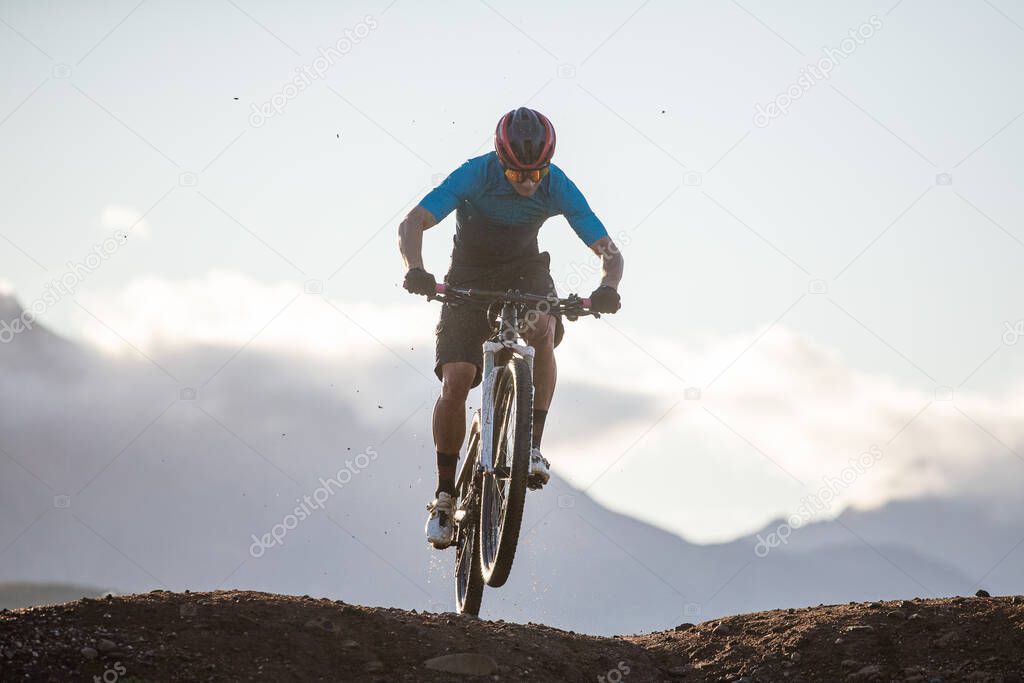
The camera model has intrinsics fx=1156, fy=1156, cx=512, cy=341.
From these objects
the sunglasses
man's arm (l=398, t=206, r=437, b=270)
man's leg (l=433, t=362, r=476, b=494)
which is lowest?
man's leg (l=433, t=362, r=476, b=494)

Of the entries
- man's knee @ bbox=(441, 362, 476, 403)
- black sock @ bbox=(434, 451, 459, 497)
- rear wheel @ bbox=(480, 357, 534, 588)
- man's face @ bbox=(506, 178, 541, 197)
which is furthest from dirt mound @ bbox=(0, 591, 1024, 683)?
man's face @ bbox=(506, 178, 541, 197)

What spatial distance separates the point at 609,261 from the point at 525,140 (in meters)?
1.31

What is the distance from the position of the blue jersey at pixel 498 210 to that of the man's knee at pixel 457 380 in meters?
0.90

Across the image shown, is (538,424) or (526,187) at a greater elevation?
(526,187)

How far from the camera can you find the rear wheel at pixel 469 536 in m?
9.61

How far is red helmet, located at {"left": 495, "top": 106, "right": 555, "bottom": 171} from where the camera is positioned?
899cm

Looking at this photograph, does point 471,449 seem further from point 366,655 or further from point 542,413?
point 366,655

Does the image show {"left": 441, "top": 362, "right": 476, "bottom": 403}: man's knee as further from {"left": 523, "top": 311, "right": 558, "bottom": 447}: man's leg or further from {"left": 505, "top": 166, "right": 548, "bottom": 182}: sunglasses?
{"left": 505, "top": 166, "right": 548, "bottom": 182}: sunglasses

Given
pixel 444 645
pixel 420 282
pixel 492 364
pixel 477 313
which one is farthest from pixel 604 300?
pixel 444 645

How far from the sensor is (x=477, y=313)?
9766 millimetres

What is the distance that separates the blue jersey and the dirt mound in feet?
10.1

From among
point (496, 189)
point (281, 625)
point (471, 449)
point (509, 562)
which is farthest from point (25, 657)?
point (496, 189)

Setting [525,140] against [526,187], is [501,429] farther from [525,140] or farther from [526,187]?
[525,140]

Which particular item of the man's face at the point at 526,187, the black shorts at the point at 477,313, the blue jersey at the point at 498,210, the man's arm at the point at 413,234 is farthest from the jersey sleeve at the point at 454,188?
the black shorts at the point at 477,313
